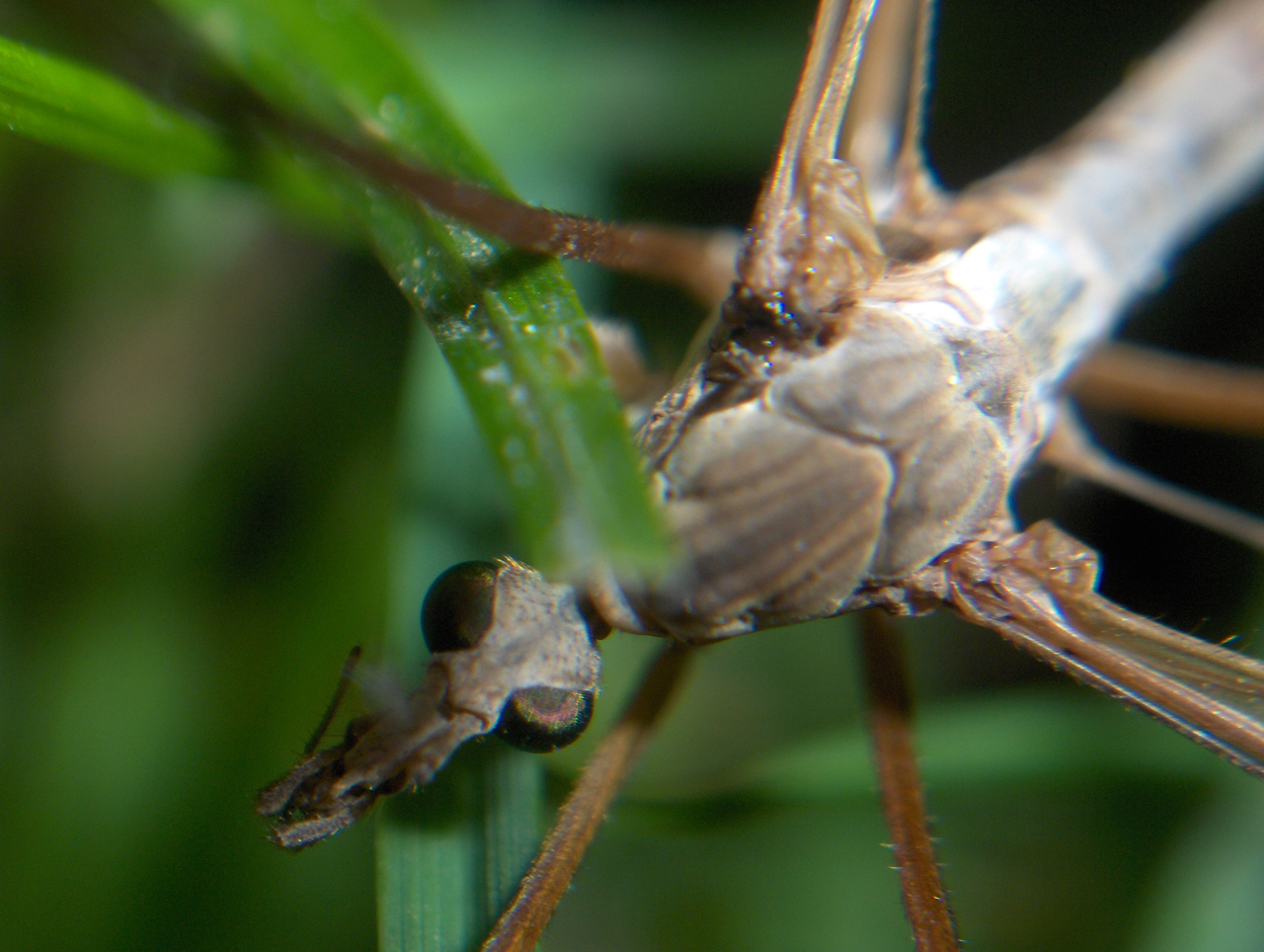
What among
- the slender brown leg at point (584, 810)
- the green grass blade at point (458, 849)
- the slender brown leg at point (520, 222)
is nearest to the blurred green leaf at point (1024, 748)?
the slender brown leg at point (584, 810)

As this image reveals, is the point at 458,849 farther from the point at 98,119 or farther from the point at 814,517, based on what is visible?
the point at 98,119

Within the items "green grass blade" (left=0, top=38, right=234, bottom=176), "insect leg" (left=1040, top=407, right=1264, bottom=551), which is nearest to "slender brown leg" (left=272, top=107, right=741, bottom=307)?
"green grass blade" (left=0, top=38, right=234, bottom=176)

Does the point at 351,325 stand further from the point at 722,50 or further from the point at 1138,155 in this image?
the point at 1138,155

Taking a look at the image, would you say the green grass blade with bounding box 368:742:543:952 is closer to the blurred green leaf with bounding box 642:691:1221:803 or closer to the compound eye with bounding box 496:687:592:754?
the compound eye with bounding box 496:687:592:754

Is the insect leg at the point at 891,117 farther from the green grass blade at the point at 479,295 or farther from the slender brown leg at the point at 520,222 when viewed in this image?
the green grass blade at the point at 479,295

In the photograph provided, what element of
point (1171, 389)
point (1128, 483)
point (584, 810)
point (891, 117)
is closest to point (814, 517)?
point (584, 810)

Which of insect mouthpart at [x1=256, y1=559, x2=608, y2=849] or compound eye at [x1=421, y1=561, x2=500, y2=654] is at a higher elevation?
compound eye at [x1=421, y1=561, x2=500, y2=654]

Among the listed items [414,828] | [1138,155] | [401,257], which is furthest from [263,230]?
[1138,155]
